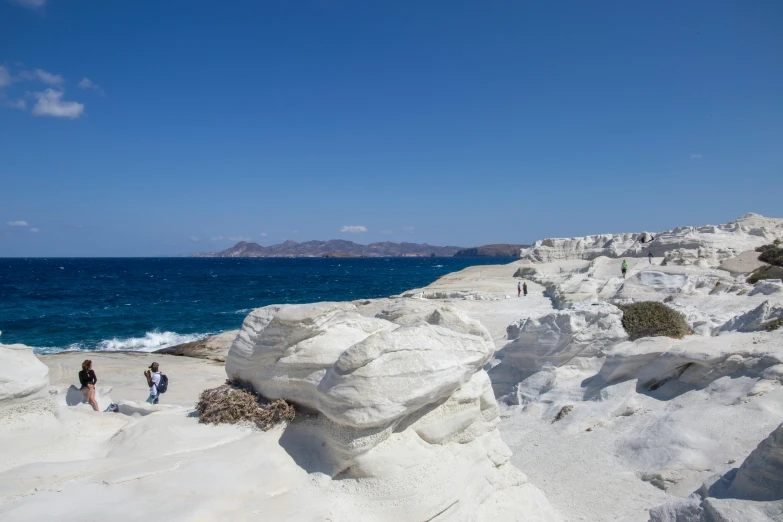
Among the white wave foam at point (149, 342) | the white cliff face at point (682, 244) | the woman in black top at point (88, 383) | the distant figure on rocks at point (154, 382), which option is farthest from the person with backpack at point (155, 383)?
the white cliff face at point (682, 244)

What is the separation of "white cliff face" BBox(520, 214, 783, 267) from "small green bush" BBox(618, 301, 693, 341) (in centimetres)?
2235

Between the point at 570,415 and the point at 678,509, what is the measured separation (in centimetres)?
528

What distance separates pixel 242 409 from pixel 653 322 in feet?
34.3

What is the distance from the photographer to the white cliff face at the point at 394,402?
215 inches

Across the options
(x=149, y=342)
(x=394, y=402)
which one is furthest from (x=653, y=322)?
(x=149, y=342)

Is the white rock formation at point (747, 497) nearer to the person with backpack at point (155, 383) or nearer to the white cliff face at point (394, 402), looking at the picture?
the white cliff face at point (394, 402)

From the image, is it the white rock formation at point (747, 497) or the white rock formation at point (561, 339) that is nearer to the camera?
the white rock formation at point (747, 497)

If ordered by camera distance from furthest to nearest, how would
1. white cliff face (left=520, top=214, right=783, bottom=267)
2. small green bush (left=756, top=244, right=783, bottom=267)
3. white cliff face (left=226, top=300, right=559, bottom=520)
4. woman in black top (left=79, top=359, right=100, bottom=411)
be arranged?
white cliff face (left=520, top=214, right=783, bottom=267), small green bush (left=756, top=244, right=783, bottom=267), woman in black top (left=79, top=359, right=100, bottom=411), white cliff face (left=226, top=300, right=559, bottom=520)

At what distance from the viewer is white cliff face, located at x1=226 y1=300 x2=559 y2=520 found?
17.9 feet

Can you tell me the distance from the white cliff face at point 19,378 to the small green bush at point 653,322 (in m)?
12.2

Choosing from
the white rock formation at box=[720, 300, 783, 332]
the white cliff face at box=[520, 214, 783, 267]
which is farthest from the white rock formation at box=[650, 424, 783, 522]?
the white cliff face at box=[520, 214, 783, 267]

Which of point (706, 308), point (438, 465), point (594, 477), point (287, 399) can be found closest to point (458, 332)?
point (438, 465)

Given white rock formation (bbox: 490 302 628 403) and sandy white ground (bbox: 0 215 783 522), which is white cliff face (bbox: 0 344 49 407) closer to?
sandy white ground (bbox: 0 215 783 522)

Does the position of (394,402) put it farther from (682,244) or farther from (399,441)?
(682,244)
